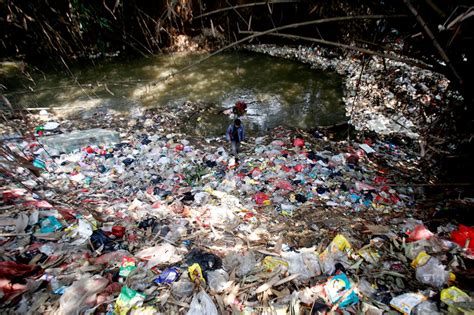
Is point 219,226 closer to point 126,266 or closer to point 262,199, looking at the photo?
point 262,199

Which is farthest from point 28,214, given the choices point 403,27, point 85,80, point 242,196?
point 85,80

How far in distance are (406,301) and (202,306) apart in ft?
3.99

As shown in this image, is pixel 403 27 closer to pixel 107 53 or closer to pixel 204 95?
pixel 204 95

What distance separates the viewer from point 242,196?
3.00m

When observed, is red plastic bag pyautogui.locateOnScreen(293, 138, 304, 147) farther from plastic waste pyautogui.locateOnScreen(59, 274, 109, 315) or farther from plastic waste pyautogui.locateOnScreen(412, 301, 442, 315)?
plastic waste pyautogui.locateOnScreen(59, 274, 109, 315)

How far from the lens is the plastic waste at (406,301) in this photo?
164cm

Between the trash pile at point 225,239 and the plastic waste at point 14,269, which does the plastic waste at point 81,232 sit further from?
the plastic waste at point 14,269

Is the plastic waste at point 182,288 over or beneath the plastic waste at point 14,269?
beneath

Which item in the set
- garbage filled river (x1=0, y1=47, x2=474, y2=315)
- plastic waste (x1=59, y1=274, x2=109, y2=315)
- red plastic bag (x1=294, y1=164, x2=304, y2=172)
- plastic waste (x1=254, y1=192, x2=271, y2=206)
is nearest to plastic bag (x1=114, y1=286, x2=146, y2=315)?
garbage filled river (x1=0, y1=47, x2=474, y2=315)

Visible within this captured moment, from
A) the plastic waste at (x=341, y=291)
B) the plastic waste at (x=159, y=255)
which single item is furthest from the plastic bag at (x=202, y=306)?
the plastic waste at (x=341, y=291)

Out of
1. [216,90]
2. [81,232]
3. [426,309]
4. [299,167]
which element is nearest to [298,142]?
[299,167]

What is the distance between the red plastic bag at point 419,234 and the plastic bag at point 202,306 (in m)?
1.61

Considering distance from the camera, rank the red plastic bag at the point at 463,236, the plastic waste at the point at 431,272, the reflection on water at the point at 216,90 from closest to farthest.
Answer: the plastic waste at the point at 431,272, the red plastic bag at the point at 463,236, the reflection on water at the point at 216,90

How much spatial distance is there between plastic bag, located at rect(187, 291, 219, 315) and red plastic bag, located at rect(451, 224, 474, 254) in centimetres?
187
